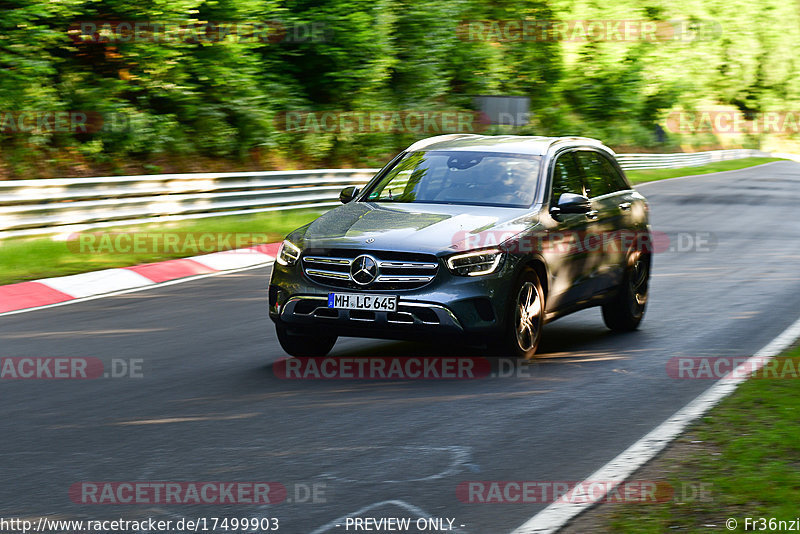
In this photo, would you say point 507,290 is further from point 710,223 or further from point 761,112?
point 761,112

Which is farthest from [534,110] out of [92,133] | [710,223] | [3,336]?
[3,336]

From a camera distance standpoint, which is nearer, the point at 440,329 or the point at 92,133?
the point at 440,329

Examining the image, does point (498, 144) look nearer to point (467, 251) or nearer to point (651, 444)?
point (467, 251)

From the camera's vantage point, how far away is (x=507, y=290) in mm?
8125

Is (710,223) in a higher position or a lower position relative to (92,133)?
lower

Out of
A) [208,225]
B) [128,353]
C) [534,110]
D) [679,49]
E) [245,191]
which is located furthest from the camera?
[679,49]

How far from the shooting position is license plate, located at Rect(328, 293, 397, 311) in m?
7.86

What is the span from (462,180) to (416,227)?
1154 mm

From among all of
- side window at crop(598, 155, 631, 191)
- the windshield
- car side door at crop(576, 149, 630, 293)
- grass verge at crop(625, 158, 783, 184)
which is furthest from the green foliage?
car side door at crop(576, 149, 630, 293)

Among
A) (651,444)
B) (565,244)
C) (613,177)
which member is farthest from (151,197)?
(651,444)

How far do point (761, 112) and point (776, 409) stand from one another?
265 feet

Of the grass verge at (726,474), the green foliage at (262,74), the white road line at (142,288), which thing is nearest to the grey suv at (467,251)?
the grass verge at (726,474)

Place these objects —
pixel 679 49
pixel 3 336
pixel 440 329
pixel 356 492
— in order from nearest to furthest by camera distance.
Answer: pixel 356 492
pixel 440 329
pixel 3 336
pixel 679 49

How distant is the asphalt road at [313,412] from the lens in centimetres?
541
